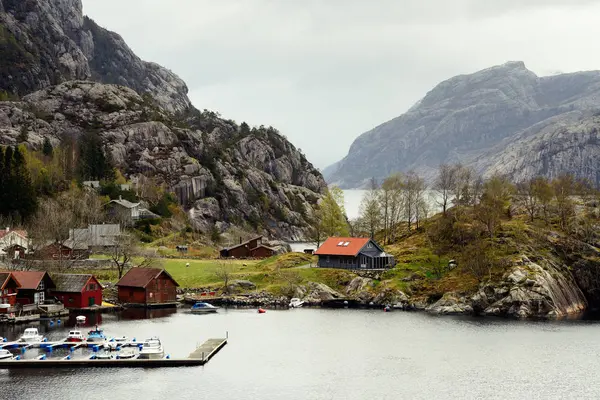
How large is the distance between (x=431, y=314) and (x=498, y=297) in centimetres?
1187

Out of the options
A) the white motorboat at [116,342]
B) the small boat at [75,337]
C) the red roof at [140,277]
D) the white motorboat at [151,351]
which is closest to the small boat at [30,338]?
the small boat at [75,337]

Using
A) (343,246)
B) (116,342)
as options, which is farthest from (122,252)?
(116,342)

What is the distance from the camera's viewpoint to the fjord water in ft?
201

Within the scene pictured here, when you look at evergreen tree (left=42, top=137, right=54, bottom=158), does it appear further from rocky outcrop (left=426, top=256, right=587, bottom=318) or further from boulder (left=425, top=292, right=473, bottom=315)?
rocky outcrop (left=426, top=256, right=587, bottom=318)

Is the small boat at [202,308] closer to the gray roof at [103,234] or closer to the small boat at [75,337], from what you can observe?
the small boat at [75,337]

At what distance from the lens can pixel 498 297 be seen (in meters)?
107

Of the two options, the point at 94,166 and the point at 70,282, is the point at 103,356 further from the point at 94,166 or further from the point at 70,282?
the point at 94,166

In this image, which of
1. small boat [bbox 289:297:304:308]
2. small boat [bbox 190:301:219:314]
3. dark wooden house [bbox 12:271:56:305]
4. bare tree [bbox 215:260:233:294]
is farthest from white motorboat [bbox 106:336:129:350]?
bare tree [bbox 215:260:233:294]

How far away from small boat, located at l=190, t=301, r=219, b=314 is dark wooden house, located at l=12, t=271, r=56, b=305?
22.9m

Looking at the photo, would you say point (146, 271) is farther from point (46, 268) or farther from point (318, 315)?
point (318, 315)

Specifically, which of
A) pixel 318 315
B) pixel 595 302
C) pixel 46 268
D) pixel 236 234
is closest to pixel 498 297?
pixel 595 302

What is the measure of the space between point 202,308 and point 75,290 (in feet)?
64.8

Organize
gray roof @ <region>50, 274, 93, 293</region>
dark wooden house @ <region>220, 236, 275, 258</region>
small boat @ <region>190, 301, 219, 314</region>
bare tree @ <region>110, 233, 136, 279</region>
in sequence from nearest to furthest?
gray roof @ <region>50, 274, 93, 293</region>, small boat @ <region>190, 301, 219, 314</region>, bare tree @ <region>110, 233, 136, 279</region>, dark wooden house @ <region>220, 236, 275, 258</region>

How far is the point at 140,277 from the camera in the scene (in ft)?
360
